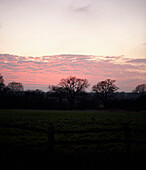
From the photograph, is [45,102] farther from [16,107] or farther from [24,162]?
[24,162]

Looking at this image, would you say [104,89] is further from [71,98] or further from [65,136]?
[65,136]

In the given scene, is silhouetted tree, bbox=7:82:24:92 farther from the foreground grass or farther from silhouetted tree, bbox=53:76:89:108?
the foreground grass

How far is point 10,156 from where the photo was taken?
6.88 metres

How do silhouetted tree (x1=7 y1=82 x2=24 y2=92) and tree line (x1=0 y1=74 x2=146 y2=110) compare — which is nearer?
tree line (x1=0 y1=74 x2=146 y2=110)

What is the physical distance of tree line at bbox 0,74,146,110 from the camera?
198 feet

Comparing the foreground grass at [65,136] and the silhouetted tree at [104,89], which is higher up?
the silhouetted tree at [104,89]

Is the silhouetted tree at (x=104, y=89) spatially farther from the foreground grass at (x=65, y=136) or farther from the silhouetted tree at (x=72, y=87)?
the foreground grass at (x=65, y=136)

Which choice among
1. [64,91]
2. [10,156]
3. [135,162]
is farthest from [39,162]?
[64,91]

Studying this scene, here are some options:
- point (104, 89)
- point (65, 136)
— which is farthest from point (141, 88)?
point (65, 136)

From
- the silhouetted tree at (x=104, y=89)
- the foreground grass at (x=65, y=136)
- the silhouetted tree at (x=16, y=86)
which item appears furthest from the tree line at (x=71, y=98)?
the foreground grass at (x=65, y=136)

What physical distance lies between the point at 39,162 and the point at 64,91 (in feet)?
221

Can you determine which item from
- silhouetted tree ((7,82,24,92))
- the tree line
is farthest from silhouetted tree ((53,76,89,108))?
silhouetted tree ((7,82,24,92))

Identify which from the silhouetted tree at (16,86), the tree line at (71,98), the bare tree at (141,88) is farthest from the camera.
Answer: the bare tree at (141,88)

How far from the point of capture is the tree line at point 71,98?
6047 cm
